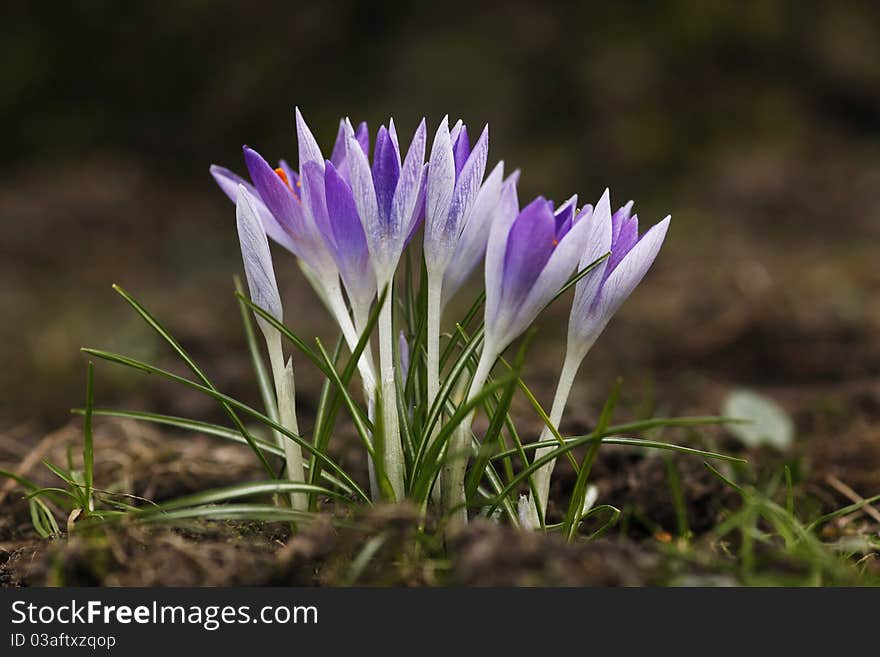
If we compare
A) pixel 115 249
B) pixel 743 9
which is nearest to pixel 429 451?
pixel 115 249

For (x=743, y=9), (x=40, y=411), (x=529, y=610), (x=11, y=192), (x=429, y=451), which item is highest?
(x=743, y=9)

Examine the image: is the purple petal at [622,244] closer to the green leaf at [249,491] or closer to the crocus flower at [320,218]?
the crocus flower at [320,218]

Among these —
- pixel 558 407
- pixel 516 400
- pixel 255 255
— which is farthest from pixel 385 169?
pixel 516 400

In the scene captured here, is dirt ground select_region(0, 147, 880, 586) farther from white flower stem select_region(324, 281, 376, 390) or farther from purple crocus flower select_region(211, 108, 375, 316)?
purple crocus flower select_region(211, 108, 375, 316)

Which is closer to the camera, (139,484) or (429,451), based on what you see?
(429,451)

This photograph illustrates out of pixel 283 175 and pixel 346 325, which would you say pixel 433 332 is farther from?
pixel 283 175

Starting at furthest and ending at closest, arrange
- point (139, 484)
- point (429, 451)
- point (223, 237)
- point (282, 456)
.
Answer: point (223, 237) < point (139, 484) < point (282, 456) < point (429, 451)

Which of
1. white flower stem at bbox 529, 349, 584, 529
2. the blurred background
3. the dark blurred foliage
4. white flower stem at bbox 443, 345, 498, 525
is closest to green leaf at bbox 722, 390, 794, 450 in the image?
white flower stem at bbox 529, 349, 584, 529

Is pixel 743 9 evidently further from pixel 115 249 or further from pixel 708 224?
pixel 115 249
